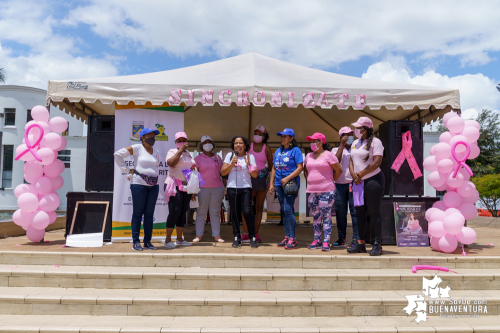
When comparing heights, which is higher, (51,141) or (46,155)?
(51,141)

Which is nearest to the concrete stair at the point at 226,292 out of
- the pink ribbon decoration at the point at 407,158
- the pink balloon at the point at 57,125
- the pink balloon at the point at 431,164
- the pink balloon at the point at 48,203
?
the pink balloon at the point at 48,203

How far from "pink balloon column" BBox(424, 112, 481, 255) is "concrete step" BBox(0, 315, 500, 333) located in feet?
5.22

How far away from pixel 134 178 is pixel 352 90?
3395 mm

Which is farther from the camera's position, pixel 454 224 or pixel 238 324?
pixel 454 224

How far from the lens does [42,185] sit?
5.47m

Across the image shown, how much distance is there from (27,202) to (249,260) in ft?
11.3

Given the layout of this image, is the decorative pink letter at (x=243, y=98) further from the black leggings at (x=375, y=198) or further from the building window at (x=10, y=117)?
the building window at (x=10, y=117)

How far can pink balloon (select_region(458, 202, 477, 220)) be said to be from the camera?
519 cm

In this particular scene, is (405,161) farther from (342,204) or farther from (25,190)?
(25,190)

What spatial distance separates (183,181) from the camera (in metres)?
5.16

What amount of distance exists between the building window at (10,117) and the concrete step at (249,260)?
23.3 meters

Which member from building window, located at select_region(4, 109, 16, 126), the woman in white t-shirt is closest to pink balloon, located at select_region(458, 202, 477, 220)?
the woman in white t-shirt

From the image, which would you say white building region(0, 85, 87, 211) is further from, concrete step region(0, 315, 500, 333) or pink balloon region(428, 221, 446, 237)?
pink balloon region(428, 221, 446, 237)

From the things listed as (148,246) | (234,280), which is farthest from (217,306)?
(148,246)
